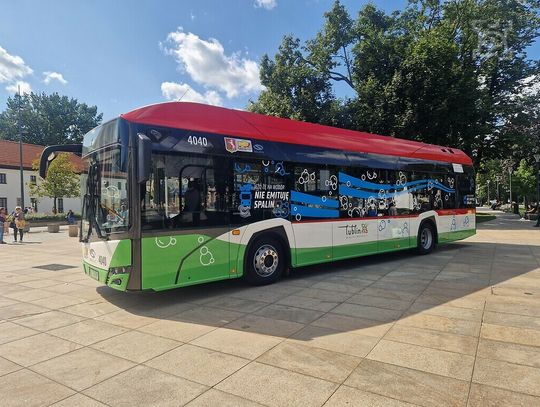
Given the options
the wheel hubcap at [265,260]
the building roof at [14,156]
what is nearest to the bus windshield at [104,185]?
the wheel hubcap at [265,260]

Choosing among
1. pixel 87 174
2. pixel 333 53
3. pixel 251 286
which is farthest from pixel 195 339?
pixel 333 53

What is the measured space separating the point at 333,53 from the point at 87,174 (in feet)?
86.1

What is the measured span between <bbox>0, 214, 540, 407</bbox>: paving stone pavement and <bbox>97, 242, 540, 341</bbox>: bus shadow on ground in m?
0.03

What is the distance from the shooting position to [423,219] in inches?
479

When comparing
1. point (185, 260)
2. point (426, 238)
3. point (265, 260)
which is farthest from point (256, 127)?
point (426, 238)

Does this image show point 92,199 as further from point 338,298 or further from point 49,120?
point 49,120

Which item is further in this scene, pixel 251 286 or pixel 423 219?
pixel 423 219

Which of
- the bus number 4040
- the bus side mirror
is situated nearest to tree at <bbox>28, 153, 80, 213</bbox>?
the bus number 4040

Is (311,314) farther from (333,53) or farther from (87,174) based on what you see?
(333,53)

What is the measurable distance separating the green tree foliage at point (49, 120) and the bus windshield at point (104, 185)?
2668 inches

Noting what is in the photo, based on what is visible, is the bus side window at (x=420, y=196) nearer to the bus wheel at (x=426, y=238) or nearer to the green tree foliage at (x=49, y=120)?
the bus wheel at (x=426, y=238)

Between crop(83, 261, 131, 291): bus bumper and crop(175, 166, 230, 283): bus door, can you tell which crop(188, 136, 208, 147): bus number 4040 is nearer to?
crop(175, 166, 230, 283): bus door

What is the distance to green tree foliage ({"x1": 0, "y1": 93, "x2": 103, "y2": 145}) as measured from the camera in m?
67.4

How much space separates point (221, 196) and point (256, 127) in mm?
1701
